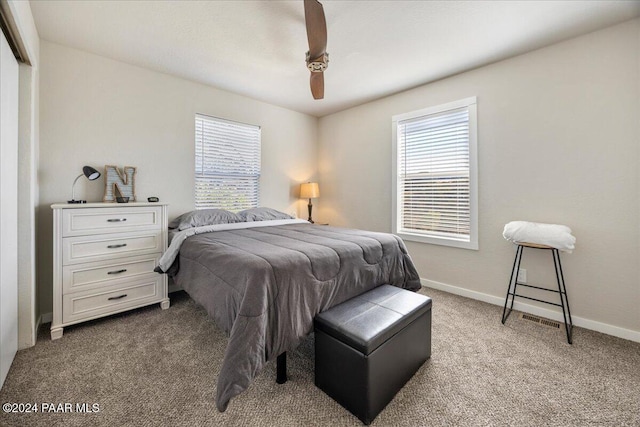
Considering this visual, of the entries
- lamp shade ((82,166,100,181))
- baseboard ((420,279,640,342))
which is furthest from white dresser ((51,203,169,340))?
baseboard ((420,279,640,342))

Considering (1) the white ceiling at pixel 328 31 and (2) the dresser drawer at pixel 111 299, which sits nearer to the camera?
(1) the white ceiling at pixel 328 31

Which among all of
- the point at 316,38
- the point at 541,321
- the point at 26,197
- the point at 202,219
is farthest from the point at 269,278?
the point at 541,321

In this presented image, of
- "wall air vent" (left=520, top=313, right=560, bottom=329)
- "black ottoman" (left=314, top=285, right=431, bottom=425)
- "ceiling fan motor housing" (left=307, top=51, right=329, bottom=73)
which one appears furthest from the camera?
"wall air vent" (left=520, top=313, right=560, bottom=329)

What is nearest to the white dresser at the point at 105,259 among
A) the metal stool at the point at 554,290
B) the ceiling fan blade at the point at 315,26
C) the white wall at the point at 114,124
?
the white wall at the point at 114,124

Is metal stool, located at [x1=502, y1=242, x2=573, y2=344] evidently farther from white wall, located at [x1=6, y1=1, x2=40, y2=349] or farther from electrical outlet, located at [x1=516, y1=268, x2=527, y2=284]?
white wall, located at [x1=6, y1=1, x2=40, y2=349]

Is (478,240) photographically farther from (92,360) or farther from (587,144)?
(92,360)

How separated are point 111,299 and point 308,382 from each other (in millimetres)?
1943

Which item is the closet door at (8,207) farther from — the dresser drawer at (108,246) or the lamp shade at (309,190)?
the lamp shade at (309,190)

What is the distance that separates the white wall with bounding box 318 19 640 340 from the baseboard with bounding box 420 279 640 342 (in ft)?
0.04

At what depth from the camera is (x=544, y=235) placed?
7.06 feet

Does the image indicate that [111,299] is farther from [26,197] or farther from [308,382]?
[308,382]

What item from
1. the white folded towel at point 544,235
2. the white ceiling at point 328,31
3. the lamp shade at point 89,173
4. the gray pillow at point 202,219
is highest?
the white ceiling at point 328,31

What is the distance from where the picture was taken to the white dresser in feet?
6.88

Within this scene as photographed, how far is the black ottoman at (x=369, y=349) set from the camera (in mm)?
1304
